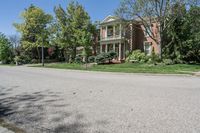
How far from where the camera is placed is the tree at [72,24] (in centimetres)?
4356

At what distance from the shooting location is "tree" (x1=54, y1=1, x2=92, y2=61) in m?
43.6

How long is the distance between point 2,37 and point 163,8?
145 ft

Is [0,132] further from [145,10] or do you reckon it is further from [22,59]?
[22,59]

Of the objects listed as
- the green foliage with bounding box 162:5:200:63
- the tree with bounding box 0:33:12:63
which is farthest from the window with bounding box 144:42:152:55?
the tree with bounding box 0:33:12:63

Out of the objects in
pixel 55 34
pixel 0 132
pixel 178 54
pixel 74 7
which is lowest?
pixel 0 132

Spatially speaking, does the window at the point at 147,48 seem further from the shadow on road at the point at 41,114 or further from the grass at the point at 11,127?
the grass at the point at 11,127

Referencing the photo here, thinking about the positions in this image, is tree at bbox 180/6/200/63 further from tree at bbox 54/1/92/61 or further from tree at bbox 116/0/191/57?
tree at bbox 54/1/92/61

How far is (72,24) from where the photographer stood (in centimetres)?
4372

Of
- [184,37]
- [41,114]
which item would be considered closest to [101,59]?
[184,37]

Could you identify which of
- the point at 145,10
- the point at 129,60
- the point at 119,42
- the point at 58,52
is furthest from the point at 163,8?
the point at 58,52

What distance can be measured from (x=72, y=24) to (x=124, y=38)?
36.3 feet

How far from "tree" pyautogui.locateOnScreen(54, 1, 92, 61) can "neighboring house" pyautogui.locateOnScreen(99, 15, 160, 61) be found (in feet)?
14.2

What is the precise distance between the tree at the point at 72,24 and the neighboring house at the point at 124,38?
4341mm

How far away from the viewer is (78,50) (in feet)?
158
